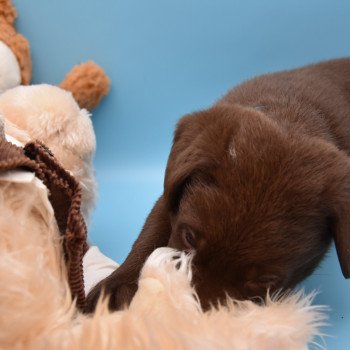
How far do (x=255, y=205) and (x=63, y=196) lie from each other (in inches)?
12.9

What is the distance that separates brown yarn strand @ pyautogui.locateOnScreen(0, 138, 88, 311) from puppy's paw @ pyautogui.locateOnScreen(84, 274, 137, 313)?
0.11 m

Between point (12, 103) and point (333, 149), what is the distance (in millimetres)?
884

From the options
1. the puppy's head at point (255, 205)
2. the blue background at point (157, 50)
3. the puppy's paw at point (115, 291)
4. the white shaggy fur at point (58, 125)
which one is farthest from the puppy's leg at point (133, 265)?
the blue background at point (157, 50)

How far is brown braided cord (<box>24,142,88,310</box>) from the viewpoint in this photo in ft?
2.43

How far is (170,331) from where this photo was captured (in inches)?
22.4

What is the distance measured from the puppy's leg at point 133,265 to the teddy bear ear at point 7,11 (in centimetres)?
116

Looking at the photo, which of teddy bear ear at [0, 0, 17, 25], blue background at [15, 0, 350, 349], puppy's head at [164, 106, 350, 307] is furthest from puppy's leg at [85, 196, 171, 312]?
teddy bear ear at [0, 0, 17, 25]

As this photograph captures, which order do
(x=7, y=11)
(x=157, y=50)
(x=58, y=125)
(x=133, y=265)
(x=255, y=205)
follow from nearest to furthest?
(x=255, y=205) < (x=133, y=265) < (x=58, y=125) < (x=7, y=11) < (x=157, y=50)

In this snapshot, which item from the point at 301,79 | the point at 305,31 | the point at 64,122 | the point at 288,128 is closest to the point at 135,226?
the point at 64,122

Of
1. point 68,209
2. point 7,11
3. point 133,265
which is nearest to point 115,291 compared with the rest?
point 133,265

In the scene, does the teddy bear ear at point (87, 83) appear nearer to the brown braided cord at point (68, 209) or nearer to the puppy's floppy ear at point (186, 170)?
the puppy's floppy ear at point (186, 170)

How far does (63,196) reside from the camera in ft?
2.58

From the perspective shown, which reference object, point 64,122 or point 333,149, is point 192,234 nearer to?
point 333,149

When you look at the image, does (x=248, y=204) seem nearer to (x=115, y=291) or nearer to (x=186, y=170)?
(x=186, y=170)
